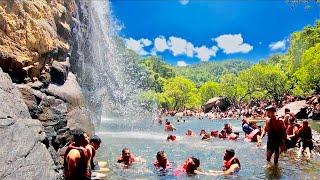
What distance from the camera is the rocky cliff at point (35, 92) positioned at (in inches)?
360

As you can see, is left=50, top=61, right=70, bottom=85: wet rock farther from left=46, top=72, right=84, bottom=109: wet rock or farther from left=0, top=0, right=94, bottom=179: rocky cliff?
left=46, top=72, right=84, bottom=109: wet rock

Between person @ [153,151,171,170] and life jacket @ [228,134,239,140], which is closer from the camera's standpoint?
person @ [153,151,171,170]

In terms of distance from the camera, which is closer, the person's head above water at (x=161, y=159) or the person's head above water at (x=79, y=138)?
the person's head above water at (x=79, y=138)

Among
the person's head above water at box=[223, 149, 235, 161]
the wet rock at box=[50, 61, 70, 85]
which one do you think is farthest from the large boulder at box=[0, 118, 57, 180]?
the wet rock at box=[50, 61, 70, 85]

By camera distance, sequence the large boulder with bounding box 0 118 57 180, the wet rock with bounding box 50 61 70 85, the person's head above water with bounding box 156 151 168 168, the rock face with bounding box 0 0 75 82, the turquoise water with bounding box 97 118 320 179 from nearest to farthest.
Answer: the large boulder with bounding box 0 118 57 180 < the turquoise water with bounding box 97 118 320 179 < the rock face with bounding box 0 0 75 82 < the person's head above water with bounding box 156 151 168 168 < the wet rock with bounding box 50 61 70 85

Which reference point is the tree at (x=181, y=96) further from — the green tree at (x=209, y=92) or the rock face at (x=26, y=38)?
the rock face at (x=26, y=38)

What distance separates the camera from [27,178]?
27.9 ft

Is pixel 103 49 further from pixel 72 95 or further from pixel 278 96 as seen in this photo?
pixel 278 96

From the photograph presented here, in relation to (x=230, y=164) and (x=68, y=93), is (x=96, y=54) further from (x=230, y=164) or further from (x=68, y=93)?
(x=230, y=164)

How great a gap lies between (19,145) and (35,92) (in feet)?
15.0

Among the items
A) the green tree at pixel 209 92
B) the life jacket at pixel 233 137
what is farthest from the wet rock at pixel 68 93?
the green tree at pixel 209 92

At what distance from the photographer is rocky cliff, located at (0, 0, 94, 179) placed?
30.0 ft

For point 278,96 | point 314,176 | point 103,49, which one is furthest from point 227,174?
point 278,96

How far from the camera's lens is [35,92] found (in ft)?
44.2
